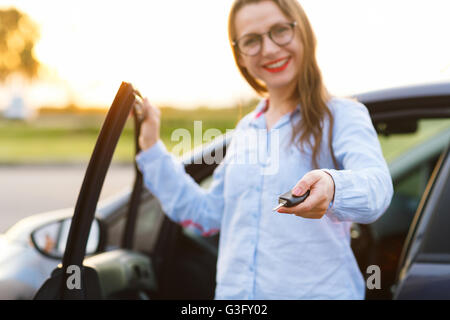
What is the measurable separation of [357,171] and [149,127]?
0.87 metres

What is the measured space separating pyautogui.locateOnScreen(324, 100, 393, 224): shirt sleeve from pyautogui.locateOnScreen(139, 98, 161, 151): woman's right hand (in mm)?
685

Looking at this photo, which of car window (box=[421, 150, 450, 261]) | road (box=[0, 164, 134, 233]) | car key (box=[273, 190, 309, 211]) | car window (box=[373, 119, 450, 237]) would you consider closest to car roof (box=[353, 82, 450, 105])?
car window (box=[421, 150, 450, 261])

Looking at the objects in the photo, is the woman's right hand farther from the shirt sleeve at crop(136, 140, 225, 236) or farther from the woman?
the woman

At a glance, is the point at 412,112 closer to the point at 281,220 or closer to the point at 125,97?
the point at 281,220

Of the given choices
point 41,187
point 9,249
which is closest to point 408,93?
point 9,249

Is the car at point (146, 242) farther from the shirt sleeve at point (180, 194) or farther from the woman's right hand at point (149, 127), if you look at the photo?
the shirt sleeve at point (180, 194)

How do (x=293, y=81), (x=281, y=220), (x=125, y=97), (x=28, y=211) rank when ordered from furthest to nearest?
(x=28, y=211) → (x=293, y=81) → (x=281, y=220) → (x=125, y=97)

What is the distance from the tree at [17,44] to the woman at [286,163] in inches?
1007

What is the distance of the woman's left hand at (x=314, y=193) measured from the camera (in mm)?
985

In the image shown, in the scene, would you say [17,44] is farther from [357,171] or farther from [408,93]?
[357,171]

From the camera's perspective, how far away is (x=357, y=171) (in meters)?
1.16

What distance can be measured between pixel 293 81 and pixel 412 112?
1.62 ft
